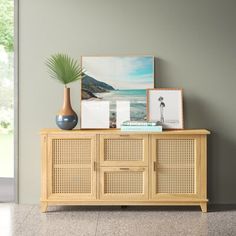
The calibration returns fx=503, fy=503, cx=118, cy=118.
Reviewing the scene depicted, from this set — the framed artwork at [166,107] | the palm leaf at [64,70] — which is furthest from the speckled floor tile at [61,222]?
the palm leaf at [64,70]

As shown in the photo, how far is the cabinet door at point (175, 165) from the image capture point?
177 inches

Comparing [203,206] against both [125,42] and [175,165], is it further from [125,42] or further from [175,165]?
[125,42]

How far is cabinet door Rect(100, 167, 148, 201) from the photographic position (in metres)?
4.48

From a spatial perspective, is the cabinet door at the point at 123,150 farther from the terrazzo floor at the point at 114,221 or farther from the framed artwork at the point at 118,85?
the terrazzo floor at the point at 114,221

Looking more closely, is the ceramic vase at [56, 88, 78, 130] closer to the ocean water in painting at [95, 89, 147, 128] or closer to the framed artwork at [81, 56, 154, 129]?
the framed artwork at [81, 56, 154, 129]

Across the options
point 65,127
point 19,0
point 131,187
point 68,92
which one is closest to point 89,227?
point 131,187

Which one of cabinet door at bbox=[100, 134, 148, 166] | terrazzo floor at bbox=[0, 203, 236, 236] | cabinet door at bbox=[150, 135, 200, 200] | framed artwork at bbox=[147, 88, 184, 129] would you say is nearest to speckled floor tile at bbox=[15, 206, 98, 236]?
terrazzo floor at bbox=[0, 203, 236, 236]

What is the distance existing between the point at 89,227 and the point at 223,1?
2489mm

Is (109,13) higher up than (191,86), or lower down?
higher up

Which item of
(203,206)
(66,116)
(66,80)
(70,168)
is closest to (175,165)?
(203,206)

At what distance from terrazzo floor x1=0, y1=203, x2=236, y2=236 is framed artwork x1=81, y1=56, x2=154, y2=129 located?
35.0 inches

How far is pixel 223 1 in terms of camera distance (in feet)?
15.9

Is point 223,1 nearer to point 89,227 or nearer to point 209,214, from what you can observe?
point 209,214

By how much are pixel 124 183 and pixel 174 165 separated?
1.56 feet
